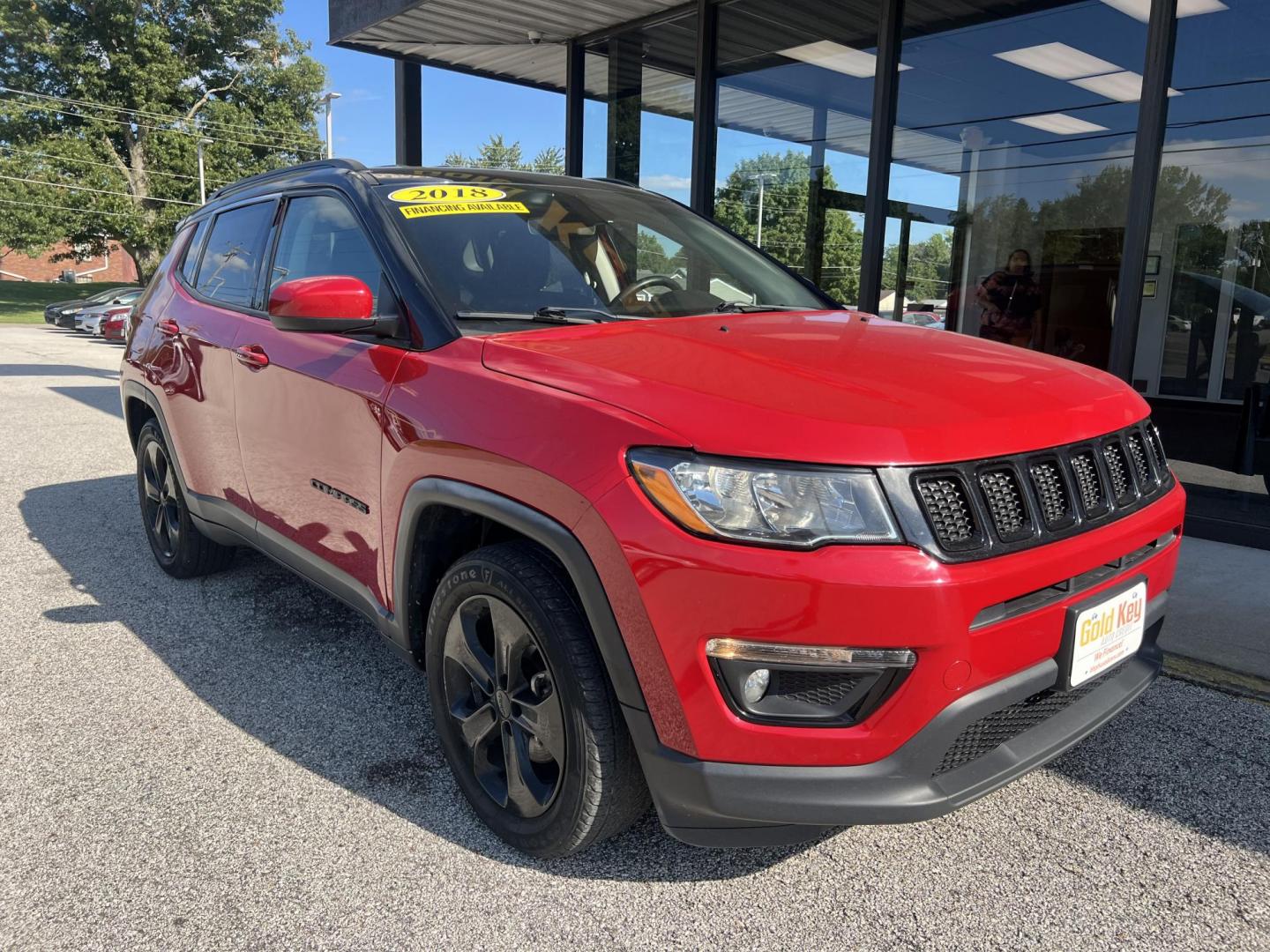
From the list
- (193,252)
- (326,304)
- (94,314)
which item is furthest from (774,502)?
(94,314)

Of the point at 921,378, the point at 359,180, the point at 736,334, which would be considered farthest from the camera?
the point at 359,180

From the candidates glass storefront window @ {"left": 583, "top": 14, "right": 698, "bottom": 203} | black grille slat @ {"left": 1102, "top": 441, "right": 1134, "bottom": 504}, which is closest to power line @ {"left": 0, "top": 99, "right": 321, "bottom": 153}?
glass storefront window @ {"left": 583, "top": 14, "right": 698, "bottom": 203}

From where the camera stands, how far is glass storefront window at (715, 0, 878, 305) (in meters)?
7.70

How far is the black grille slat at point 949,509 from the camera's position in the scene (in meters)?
1.78

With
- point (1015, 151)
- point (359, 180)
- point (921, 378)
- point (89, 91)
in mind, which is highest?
point (89, 91)

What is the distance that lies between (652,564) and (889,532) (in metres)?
0.45

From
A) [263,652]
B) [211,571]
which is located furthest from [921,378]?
[211,571]

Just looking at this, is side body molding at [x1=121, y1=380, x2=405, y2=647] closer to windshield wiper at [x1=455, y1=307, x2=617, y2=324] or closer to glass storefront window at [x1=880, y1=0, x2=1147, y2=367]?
windshield wiper at [x1=455, y1=307, x2=617, y2=324]

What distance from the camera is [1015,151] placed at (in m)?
7.62

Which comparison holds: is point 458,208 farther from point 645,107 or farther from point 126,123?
point 126,123

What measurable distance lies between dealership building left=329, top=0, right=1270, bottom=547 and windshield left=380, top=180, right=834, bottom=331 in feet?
12.1

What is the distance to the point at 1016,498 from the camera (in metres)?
1.91

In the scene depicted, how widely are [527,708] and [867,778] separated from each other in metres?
0.82

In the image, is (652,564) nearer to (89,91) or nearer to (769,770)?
(769,770)
